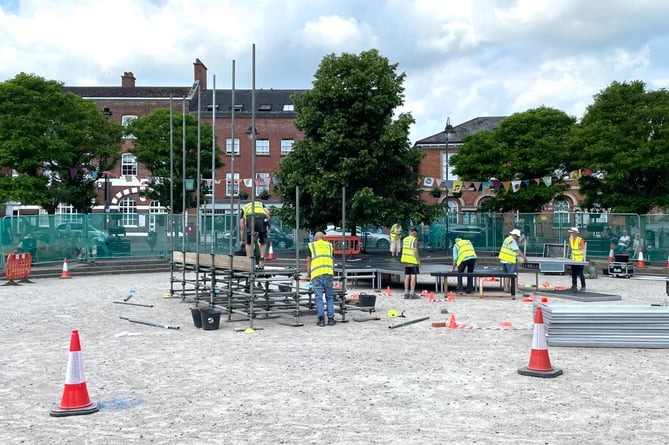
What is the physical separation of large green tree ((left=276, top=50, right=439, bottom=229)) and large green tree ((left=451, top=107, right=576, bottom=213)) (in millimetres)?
13163

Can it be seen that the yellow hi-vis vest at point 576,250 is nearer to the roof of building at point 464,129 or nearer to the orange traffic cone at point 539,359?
the orange traffic cone at point 539,359

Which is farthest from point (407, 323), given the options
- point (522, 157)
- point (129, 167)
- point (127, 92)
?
point (127, 92)

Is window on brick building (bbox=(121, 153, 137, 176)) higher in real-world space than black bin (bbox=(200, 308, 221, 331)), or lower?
higher

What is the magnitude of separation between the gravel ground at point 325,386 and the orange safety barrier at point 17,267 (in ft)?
32.5

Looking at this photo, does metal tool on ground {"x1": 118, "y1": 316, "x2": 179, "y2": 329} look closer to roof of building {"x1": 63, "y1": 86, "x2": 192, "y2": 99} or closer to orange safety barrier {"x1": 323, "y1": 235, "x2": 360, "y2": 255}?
orange safety barrier {"x1": 323, "y1": 235, "x2": 360, "y2": 255}

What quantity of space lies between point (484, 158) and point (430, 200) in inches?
545

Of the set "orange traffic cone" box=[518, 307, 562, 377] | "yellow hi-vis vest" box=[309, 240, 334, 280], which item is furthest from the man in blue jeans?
"orange traffic cone" box=[518, 307, 562, 377]

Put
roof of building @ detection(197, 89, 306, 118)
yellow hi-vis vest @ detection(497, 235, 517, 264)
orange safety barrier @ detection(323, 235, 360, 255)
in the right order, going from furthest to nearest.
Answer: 1. roof of building @ detection(197, 89, 306, 118)
2. orange safety barrier @ detection(323, 235, 360, 255)
3. yellow hi-vis vest @ detection(497, 235, 517, 264)

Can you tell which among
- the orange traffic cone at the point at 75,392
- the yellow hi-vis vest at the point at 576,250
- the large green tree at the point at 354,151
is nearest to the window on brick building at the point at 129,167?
the large green tree at the point at 354,151

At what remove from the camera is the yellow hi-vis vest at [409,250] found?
17750mm

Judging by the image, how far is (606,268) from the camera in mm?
27016

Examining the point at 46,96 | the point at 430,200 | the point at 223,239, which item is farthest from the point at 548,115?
the point at 46,96

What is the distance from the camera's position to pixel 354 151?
31.3 meters

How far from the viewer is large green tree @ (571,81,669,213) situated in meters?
33.2
